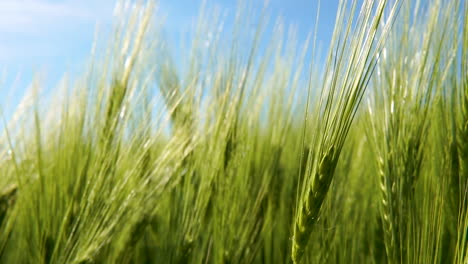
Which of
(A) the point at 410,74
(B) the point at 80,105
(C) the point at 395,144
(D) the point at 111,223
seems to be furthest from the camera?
(B) the point at 80,105

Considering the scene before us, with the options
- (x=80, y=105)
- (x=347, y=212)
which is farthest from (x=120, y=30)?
(x=347, y=212)

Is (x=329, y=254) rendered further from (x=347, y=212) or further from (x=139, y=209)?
(x=139, y=209)

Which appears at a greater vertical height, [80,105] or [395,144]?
[80,105]

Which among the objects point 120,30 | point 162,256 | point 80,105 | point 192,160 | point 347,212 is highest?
point 120,30

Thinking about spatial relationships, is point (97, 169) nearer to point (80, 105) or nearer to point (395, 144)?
point (80, 105)

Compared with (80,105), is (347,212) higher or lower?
lower

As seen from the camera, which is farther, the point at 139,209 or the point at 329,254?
the point at 139,209

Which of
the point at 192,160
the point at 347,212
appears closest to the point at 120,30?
the point at 192,160

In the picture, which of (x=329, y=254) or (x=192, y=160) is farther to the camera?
(x=192, y=160)

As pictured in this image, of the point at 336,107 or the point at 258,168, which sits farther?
the point at 258,168

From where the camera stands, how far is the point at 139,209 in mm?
1197

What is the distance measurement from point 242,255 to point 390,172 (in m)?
0.41

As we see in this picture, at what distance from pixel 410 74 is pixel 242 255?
0.54m

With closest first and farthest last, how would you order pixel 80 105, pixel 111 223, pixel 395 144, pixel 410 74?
pixel 395 144 < pixel 410 74 < pixel 111 223 < pixel 80 105
